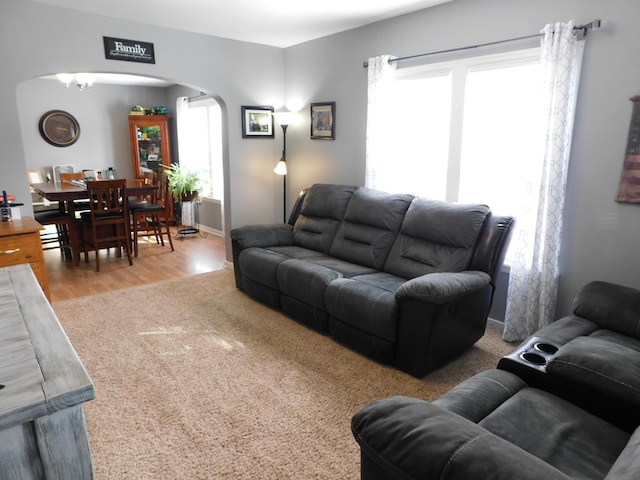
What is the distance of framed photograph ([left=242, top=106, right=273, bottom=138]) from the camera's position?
4.73 meters

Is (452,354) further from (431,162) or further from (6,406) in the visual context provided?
(6,406)

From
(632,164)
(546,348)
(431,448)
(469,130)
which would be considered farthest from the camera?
(469,130)

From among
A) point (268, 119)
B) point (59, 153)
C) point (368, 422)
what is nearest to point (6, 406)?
point (368, 422)

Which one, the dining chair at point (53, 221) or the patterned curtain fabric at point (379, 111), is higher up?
the patterned curtain fabric at point (379, 111)

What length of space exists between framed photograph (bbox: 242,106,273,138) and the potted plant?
6.55 ft

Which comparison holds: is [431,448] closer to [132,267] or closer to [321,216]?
[321,216]

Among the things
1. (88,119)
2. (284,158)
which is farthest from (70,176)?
(284,158)

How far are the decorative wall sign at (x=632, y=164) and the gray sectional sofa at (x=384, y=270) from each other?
69 centimetres

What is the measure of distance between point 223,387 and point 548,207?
2.39m

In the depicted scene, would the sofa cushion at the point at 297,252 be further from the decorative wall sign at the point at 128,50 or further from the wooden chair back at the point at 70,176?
the wooden chair back at the point at 70,176

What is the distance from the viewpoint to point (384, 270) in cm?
338

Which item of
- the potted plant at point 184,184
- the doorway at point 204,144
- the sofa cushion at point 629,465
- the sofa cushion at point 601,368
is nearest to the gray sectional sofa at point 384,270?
the sofa cushion at point 601,368

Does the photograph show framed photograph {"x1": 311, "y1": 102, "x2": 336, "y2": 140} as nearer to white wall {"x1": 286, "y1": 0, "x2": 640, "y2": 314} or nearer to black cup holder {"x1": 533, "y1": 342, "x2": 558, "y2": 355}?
white wall {"x1": 286, "y1": 0, "x2": 640, "y2": 314}

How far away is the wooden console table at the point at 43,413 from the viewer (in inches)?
35.7
